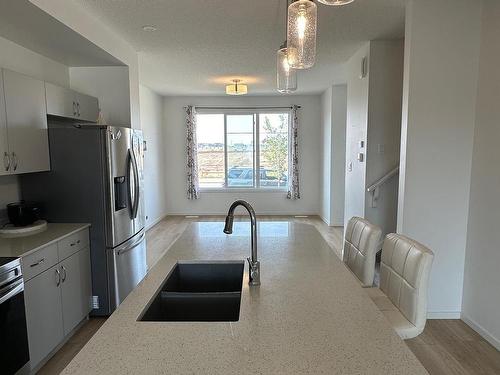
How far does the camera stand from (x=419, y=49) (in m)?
2.79

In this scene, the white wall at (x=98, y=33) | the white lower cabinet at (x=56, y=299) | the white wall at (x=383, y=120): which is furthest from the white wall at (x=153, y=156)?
the white wall at (x=383, y=120)

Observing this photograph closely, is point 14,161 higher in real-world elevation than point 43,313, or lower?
higher

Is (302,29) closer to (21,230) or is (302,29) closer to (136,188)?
(21,230)

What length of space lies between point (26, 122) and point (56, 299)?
1.36 meters

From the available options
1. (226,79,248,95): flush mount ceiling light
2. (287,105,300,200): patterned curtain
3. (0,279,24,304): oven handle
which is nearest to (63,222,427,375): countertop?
(0,279,24,304): oven handle

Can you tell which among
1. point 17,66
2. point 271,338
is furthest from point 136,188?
point 271,338

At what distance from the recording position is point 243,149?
7.83m

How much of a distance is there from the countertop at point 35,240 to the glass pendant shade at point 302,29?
1.99m

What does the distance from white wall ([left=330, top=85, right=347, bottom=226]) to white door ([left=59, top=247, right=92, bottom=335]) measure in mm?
4761

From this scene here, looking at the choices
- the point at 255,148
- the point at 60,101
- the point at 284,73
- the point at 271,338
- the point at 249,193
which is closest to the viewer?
the point at 271,338

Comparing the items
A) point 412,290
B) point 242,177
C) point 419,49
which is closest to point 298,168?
point 242,177

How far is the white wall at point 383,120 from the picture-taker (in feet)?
12.3

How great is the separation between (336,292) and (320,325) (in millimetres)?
285

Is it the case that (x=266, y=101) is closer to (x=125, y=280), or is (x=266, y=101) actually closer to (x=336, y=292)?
(x=125, y=280)
